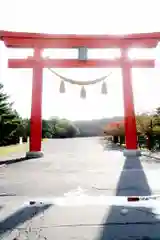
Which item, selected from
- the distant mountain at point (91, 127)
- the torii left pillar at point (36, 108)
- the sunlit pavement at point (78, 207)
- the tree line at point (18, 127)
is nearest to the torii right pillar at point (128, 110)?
the torii left pillar at point (36, 108)

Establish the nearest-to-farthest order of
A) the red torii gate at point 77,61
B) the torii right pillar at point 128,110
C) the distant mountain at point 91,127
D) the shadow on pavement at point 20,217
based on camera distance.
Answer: the shadow on pavement at point 20,217, the red torii gate at point 77,61, the torii right pillar at point 128,110, the distant mountain at point 91,127

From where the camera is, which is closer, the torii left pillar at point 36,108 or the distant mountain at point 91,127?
the torii left pillar at point 36,108

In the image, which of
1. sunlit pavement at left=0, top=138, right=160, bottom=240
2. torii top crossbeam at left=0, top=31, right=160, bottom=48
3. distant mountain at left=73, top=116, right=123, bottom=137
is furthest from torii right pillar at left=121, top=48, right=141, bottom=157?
distant mountain at left=73, top=116, right=123, bottom=137

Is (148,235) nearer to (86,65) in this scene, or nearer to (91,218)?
(91,218)

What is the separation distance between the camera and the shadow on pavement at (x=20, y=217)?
4.51 m

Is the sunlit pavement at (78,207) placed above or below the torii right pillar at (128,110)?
below

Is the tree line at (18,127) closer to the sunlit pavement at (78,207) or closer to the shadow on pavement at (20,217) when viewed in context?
the sunlit pavement at (78,207)

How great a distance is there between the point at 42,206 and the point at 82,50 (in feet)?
41.4

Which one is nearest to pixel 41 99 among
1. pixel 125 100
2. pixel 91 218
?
pixel 125 100

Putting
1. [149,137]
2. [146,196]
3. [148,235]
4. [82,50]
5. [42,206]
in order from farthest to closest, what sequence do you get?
1. [149,137]
2. [82,50]
3. [146,196]
4. [42,206]
5. [148,235]

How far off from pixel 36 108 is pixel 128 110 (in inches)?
205

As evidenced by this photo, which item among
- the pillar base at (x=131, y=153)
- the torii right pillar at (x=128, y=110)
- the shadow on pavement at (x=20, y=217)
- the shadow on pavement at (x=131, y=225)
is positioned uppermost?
the torii right pillar at (x=128, y=110)

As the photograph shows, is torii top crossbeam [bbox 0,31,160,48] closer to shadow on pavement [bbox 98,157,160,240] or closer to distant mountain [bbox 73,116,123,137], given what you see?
shadow on pavement [bbox 98,157,160,240]

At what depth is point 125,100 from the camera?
687 inches
